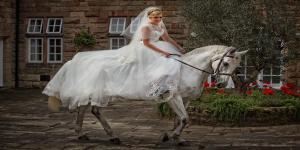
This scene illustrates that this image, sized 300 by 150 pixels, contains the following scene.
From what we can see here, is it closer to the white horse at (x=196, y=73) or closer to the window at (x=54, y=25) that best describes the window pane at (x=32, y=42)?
the window at (x=54, y=25)

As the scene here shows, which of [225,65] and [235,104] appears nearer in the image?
[225,65]

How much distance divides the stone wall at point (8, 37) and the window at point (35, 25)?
2.08 feet

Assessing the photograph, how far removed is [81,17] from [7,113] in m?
8.24

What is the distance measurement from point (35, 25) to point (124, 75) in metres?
14.0

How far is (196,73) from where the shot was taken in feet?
28.5

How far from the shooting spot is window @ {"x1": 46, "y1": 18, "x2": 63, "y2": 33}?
21.7 metres

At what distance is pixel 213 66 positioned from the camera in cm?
860

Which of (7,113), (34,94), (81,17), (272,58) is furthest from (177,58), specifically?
(81,17)

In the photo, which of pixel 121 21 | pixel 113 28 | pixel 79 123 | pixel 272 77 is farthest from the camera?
pixel 113 28

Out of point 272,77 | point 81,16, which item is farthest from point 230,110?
point 81,16

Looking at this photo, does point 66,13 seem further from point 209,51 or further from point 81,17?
point 209,51

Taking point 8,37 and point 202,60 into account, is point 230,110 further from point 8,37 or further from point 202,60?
point 8,37

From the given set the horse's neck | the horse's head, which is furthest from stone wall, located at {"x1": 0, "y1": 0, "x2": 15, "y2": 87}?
the horse's head

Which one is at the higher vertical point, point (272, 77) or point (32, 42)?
point (32, 42)
